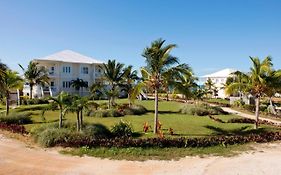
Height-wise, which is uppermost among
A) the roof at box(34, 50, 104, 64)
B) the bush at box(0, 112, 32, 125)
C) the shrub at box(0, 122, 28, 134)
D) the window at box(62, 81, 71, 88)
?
→ the roof at box(34, 50, 104, 64)

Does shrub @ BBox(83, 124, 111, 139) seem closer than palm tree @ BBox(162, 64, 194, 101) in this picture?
Yes

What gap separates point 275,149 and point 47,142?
12.8 m

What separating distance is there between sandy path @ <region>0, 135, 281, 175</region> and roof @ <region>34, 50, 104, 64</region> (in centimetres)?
4058

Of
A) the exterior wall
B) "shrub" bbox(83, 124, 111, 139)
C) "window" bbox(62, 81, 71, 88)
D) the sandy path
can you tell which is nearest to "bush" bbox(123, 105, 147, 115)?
"shrub" bbox(83, 124, 111, 139)

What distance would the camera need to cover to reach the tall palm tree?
1997 centimetres

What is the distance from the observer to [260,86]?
22.1 meters

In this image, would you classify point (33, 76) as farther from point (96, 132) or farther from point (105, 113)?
point (96, 132)

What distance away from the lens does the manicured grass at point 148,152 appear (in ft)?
47.7

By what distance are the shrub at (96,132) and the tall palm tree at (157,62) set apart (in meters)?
3.38

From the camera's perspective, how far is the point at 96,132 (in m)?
17.8

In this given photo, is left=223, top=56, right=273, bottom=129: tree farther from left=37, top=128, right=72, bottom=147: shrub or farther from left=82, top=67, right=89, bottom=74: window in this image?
left=82, top=67, right=89, bottom=74: window

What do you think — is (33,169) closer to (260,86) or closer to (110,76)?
(260,86)

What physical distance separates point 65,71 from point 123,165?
146ft

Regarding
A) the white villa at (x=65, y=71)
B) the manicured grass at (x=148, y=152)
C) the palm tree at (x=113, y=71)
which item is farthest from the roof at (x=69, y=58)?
the manicured grass at (x=148, y=152)
